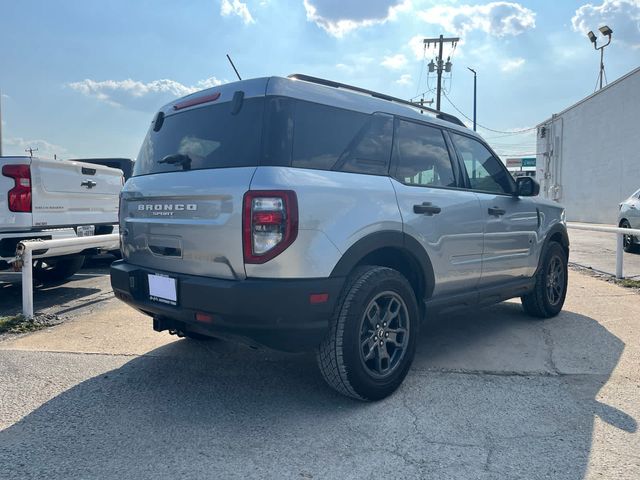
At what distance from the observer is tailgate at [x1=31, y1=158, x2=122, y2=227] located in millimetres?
5758

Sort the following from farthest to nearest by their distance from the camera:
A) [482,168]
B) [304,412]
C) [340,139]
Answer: [482,168] → [340,139] → [304,412]

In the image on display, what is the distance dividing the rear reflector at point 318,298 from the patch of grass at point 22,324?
347 cm

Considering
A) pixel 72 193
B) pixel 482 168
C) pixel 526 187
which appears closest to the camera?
pixel 482 168

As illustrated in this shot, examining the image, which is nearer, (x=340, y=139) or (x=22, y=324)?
(x=340, y=139)

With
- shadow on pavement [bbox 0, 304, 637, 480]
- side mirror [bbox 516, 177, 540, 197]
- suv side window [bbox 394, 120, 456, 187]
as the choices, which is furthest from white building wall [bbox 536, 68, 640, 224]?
shadow on pavement [bbox 0, 304, 637, 480]

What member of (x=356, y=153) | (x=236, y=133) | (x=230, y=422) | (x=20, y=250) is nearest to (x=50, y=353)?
(x=20, y=250)

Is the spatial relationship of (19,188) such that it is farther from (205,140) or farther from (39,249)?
(205,140)

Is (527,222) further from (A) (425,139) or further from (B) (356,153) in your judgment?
(B) (356,153)

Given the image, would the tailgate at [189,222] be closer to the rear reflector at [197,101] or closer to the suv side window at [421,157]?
the rear reflector at [197,101]

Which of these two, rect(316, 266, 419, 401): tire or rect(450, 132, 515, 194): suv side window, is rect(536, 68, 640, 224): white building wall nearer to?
rect(450, 132, 515, 194): suv side window

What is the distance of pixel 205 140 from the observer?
3258 mm

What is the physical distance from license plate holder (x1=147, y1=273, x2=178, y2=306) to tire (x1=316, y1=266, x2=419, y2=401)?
944mm

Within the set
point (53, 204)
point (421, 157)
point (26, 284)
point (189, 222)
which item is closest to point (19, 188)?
point (53, 204)

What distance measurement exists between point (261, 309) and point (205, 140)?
1224 millimetres
